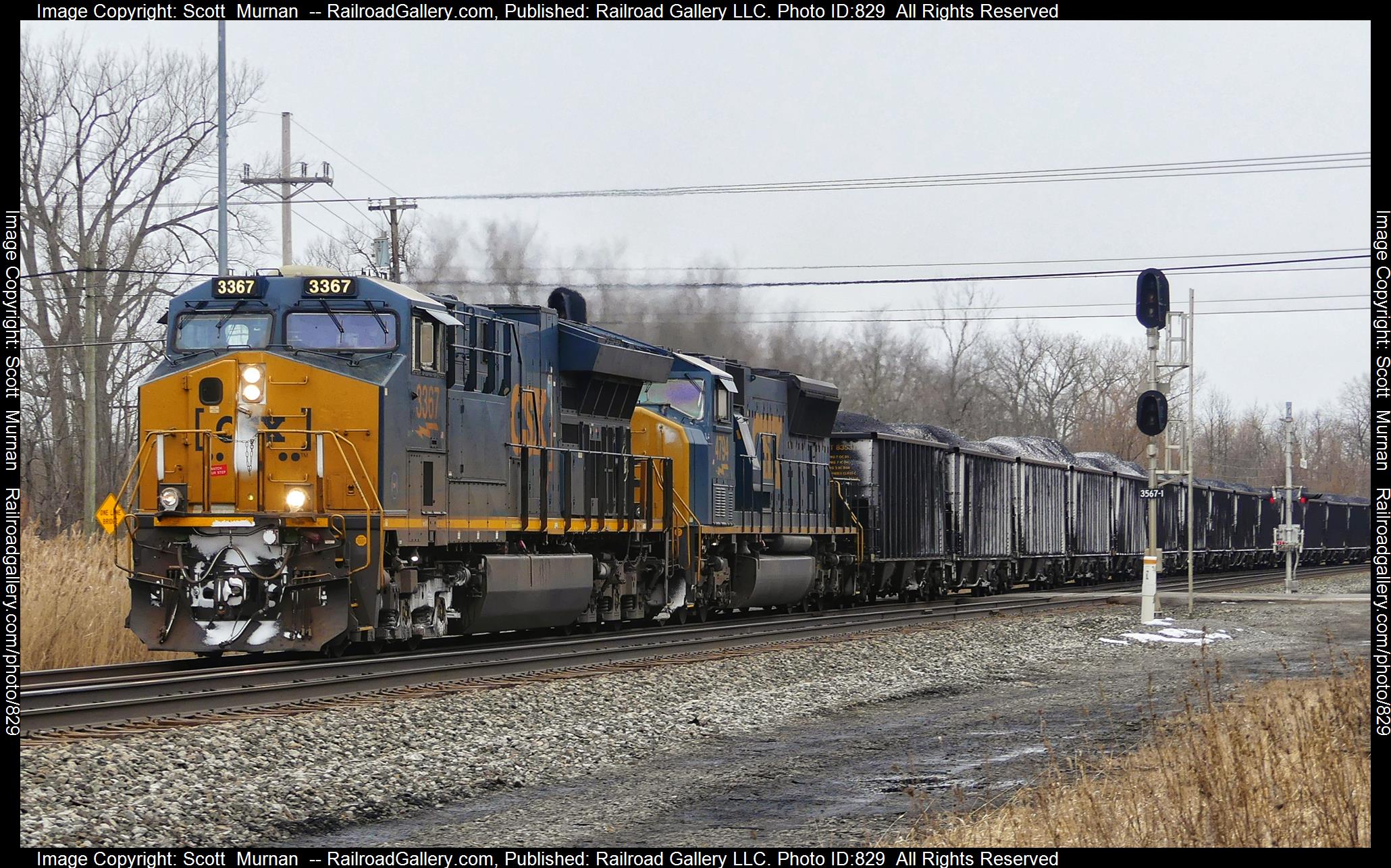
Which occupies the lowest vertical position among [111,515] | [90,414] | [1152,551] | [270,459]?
[1152,551]

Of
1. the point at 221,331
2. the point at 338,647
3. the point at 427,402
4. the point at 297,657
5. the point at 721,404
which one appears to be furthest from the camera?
the point at 721,404

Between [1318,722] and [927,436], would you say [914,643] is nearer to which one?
[1318,722]

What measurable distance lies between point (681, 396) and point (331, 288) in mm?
7714

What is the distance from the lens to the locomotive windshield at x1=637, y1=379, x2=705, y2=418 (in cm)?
2156

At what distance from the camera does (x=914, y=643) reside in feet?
58.6

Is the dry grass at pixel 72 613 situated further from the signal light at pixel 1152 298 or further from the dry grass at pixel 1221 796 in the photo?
the signal light at pixel 1152 298

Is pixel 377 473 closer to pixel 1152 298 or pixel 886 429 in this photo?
pixel 1152 298

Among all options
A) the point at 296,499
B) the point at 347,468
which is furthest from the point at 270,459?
the point at 347,468

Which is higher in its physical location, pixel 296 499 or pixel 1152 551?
pixel 296 499

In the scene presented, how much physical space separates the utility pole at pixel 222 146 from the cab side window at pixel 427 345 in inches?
400

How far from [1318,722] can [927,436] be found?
79.5 feet

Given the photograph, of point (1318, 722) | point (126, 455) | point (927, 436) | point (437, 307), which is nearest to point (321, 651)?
point (437, 307)

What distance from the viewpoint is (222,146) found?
2486 cm

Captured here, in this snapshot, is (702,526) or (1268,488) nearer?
(702,526)
